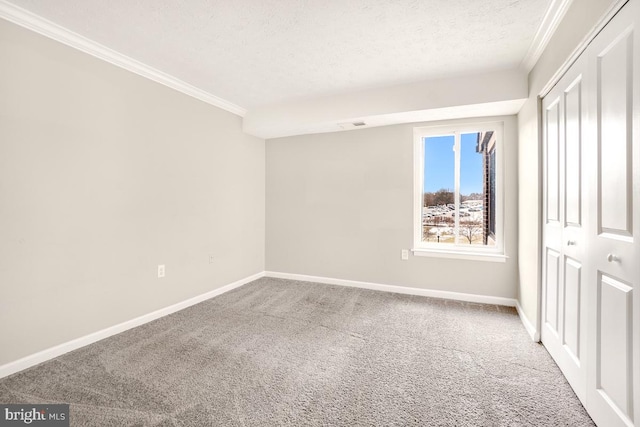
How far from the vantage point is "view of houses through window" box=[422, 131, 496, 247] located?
3436mm

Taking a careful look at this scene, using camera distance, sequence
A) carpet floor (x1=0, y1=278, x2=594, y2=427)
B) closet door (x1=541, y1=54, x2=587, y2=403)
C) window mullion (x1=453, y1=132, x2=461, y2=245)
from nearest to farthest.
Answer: carpet floor (x1=0, y1=278, x2=594, y2=427)
closet door (x1=541, y1=54, x2=587, y2=403)
window mullion (x1=453, y1=132, x2=461, y2=245)

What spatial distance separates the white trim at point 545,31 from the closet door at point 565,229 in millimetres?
399

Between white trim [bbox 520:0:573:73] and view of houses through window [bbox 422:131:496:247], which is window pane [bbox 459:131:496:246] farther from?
white trim [bbox 520:0:573:73]

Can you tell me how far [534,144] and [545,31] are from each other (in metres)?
0.85

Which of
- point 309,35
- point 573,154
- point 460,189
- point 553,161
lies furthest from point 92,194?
point 460,189

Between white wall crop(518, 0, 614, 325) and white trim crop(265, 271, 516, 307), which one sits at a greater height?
white wall crop(518, 0, 614, 325)

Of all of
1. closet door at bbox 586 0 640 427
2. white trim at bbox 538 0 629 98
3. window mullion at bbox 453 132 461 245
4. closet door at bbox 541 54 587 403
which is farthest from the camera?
window mullion at bbox 453 132 461 245

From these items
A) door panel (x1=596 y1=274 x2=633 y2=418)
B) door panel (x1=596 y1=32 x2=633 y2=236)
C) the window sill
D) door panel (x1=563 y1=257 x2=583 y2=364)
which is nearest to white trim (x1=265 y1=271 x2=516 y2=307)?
the window sill

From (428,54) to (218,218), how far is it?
9.68 ft

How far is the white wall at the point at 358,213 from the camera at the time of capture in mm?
3354

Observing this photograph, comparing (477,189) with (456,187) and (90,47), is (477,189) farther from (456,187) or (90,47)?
(90,47)

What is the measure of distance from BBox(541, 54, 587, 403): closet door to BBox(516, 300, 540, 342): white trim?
0.25ft

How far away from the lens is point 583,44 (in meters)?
1.58

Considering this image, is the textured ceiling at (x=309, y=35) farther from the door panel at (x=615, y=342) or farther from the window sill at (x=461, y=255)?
the window sill at (x=461, y=255)
